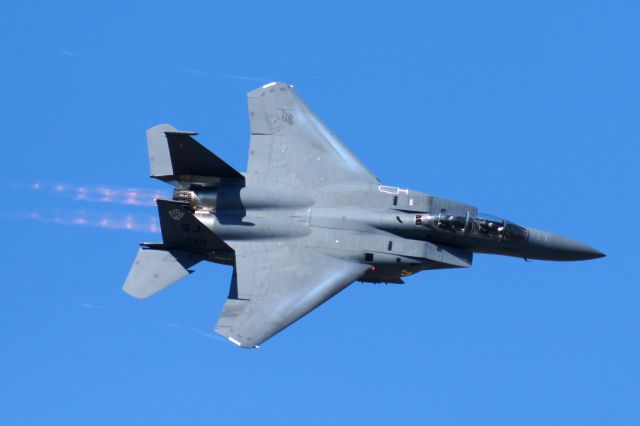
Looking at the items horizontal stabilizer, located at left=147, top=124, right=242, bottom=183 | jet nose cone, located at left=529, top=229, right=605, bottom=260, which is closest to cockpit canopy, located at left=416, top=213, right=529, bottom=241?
jet nose cone, located at left=529, top=229, right=605, bottom=260

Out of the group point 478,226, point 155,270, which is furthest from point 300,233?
point 478,226

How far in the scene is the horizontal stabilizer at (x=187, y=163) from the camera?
35375 mm

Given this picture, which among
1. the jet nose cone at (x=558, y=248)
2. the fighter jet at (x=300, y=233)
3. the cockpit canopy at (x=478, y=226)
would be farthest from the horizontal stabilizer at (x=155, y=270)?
the jet nose cone at (x=558, y=248)

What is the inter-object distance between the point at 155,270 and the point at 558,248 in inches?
377

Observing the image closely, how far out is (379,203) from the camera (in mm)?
35531

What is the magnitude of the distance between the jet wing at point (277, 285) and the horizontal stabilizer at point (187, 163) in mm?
1908

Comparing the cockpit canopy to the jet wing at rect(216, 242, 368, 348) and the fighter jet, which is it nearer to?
the fighter jet

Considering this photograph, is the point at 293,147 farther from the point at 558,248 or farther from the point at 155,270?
the point at 558,248

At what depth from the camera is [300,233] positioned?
116ft

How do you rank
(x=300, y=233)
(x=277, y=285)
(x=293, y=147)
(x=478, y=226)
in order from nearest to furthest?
(x=277, y=285) < (x=300, y=233) < (x=478, y=226) < (x=293, y=147)

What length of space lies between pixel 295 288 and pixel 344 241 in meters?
1.60

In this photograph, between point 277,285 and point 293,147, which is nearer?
point 277,285

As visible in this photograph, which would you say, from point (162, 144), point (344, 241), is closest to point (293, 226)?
point (344, 241)

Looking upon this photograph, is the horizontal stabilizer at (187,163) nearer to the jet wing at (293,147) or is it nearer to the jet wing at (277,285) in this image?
the jet wing at (293,147)
